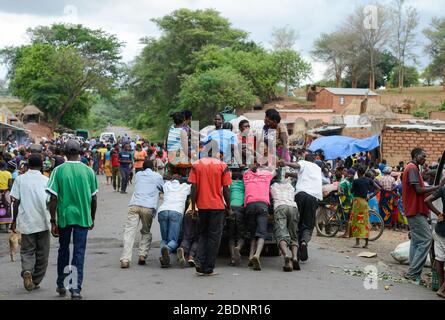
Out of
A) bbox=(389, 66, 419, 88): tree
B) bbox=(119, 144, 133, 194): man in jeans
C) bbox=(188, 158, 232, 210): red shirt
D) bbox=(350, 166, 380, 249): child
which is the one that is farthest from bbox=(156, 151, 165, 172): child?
bbox=(389, 66, 419, 88): tree

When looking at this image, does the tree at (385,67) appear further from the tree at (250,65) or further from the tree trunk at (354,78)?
the tree at (250,65)

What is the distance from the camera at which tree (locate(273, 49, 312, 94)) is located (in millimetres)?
60750

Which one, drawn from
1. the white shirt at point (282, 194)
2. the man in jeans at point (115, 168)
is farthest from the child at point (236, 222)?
the man in jeans at point (115, 168)

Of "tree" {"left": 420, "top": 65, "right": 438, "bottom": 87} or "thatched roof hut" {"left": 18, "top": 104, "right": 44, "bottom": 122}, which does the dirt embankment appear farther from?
"tree" {"left": 420, "top": 65, "right": 438, "bottom": 87}

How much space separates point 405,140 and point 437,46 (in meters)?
55.4

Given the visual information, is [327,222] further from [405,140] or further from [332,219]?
[405,140]

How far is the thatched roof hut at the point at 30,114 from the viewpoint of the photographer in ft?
198

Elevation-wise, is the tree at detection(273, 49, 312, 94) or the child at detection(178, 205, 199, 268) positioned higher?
the tree at detection(273, 49, 312, 94)

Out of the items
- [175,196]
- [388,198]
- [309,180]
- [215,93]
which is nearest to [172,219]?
[175,196]

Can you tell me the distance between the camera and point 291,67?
6169 centimetres

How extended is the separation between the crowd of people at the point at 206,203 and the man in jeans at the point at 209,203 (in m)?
0.01

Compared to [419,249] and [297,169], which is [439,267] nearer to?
[419,249]

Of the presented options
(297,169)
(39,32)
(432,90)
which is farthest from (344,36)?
(297,169)

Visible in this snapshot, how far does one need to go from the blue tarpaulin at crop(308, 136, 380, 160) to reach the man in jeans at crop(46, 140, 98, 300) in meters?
15.6
